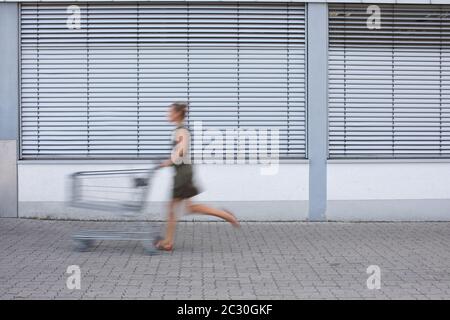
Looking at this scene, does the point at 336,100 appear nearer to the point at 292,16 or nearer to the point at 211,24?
the point at 292,16

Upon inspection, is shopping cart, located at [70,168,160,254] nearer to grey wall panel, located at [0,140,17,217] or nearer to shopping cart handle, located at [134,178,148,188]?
shopping cart handle, located at [134,178,148,188]

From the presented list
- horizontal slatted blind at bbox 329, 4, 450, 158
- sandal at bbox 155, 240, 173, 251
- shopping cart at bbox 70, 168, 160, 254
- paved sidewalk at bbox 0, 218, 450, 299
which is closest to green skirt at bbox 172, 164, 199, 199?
shopping cart at bbox 70, 168, 160, 254

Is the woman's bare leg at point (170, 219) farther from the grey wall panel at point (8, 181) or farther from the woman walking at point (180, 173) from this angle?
the grey wall panel at point (8, 181)

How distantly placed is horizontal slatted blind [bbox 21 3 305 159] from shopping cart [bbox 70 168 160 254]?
10.4 ft

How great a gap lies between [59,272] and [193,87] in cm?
518

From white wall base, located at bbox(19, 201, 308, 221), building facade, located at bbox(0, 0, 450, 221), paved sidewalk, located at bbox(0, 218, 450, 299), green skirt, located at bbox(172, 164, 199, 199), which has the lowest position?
paved sidewalk, located at bbox(0, 218, 450, 299)

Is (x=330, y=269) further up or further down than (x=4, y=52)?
further down

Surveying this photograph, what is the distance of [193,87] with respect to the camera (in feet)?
41.1

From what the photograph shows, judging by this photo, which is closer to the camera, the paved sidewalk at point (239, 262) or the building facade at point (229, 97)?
the paved sidewalk at point (239, 262)

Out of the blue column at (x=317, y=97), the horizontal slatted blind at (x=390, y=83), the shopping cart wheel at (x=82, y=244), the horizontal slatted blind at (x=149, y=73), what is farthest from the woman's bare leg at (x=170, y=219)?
the horizontal slatted blind at (x=390, y=83)

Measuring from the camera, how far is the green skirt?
9180 mm

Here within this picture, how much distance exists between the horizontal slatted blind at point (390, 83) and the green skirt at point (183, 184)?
160 inches

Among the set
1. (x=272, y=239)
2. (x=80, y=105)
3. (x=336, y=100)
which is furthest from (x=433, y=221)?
(x=80, y=105)

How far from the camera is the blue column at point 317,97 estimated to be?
12.4 meters
